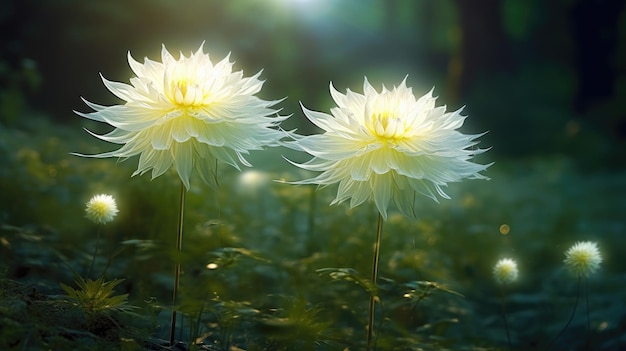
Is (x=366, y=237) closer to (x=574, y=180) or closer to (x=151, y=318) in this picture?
(x=151, y=318)

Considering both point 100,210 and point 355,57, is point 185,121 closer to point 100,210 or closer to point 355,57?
point 100,210

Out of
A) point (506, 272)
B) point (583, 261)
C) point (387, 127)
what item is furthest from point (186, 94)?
point (583, 261)

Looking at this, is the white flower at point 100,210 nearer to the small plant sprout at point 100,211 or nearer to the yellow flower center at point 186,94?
the small plant sprout at point 100,211

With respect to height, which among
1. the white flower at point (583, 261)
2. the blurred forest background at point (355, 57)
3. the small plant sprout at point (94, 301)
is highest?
the blurred forest background at point (355, 57)

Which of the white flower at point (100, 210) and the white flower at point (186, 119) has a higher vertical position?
the white flower at point (186, 119)

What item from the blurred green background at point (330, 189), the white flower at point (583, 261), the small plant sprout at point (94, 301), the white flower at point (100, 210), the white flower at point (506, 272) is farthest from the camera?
the blurred green background at point (330, 189)

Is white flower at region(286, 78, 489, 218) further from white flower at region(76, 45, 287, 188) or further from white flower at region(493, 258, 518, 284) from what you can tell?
white flower at region(493, 258, 518, 284)

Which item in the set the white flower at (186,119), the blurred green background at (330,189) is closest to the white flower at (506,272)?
the blurred green background at (330,189)
